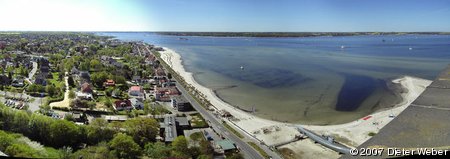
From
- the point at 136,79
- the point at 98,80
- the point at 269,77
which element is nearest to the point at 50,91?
the point at 98,80

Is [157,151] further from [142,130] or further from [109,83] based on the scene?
[109,83]

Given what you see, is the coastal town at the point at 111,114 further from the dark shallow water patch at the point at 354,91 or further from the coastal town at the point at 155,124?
the dark shallow water patch at the point at 354,91

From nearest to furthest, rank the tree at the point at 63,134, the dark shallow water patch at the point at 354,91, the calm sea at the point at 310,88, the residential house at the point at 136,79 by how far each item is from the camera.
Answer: the tree at the point at 63,134, the calm sea at the point at 310,88, the dark shallow water patch at the point at 354,91, the residential house at the point at 136,79

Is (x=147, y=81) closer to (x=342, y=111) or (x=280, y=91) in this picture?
(x=280, y=91)

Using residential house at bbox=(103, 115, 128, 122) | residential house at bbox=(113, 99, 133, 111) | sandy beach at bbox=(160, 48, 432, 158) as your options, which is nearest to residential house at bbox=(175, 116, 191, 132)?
sandy beach at bbox=(160, 48, 432, 158)

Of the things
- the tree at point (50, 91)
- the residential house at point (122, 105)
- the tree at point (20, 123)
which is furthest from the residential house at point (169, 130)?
the tree at point (50, 91)

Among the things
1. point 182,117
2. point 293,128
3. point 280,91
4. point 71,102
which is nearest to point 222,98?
point 280,91

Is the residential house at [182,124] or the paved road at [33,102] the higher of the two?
the paved road at [33,102]

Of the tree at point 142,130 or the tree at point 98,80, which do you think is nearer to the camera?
the tree at point 142,130
